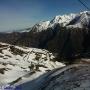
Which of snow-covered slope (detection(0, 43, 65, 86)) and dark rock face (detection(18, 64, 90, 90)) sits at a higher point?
dark rock face (detection(18, 64, 90, 90))

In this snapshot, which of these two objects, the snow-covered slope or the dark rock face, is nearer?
the dark rock face

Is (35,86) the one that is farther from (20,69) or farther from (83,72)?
(20,69)

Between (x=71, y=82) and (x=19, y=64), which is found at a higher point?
(x=71, y=82)

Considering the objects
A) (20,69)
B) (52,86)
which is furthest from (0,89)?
(20,69)

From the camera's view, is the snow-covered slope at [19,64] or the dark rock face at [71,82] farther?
the snow-covered slope at [19,64]

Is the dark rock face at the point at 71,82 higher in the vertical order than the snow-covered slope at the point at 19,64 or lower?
higher

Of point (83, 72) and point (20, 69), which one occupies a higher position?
point (83, 72)

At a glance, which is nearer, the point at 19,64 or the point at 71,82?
the point at 71,82

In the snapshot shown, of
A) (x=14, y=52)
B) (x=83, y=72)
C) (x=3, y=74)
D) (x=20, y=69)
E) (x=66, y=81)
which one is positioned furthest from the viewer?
(x=14, y=52)
